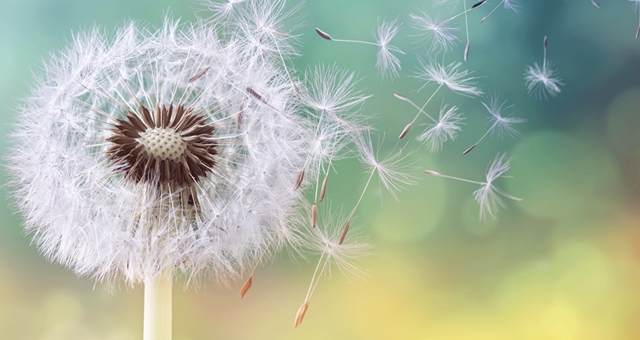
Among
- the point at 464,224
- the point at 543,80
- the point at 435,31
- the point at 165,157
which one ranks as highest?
the point at 435,31

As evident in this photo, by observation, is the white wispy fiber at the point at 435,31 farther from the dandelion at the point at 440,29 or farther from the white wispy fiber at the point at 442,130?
the white wispy fiber at the point at 442,130

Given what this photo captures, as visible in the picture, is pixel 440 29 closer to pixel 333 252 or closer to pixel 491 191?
pixel 491 191

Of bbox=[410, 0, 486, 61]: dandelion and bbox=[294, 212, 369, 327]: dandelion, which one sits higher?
bbox=[410, 0, 486, 61]: dandelion

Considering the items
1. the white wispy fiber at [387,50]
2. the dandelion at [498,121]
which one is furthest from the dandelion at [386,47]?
the dandelion at [498,121]

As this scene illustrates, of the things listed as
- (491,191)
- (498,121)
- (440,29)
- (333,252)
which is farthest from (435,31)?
(333,252)

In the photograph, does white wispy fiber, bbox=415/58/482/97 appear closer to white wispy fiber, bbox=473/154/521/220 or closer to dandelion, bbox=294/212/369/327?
white wispy fiber, bbox=473/154/521/220

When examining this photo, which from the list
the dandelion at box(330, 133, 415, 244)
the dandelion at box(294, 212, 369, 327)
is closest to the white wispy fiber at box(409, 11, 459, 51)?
the dandelion at box(330, 133, 415, 244)

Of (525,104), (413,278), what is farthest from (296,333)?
(525,104)

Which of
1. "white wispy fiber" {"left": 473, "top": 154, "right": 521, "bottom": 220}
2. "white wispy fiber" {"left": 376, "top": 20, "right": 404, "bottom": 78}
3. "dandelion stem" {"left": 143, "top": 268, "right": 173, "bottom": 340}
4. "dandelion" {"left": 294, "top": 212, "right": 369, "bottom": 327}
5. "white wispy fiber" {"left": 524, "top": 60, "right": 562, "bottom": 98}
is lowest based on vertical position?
"dandelion stem" {"left": 143, "top": 268, "right": 173, "bottom": 340}
